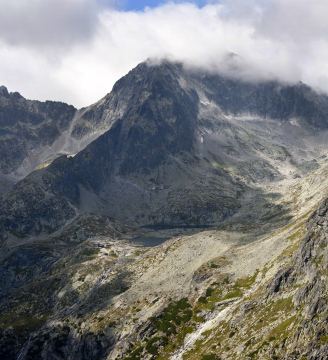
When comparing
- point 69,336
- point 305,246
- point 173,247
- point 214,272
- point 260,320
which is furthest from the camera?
point 173,247

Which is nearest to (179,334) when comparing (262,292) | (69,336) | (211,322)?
(211,322)

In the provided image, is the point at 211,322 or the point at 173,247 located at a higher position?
the point at 173,247

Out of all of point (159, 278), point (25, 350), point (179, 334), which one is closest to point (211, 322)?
point (179, 334)

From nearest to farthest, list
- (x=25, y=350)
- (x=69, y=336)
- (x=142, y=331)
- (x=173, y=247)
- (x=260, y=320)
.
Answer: (x=260, y=320) → (x=142, y=331) → (x=69, y=336) → (x=25, y=350) → (x=173, y=247)

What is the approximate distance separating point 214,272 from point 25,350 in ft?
252

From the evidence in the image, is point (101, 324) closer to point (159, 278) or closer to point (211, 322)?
point (159, 278)

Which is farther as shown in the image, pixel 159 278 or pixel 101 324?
pixel 159 278

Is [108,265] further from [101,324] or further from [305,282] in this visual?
[305,282]

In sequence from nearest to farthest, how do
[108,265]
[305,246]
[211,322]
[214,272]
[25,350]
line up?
[305,246], [211,322], [214,272], [25,350], [108,265]

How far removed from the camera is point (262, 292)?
8481 centimetres

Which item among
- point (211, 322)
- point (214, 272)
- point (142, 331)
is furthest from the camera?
point (214, 272)

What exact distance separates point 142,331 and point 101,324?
19908 millimetres

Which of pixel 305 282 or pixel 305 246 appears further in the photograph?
pixel 305 246

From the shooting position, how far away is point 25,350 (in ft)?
449
